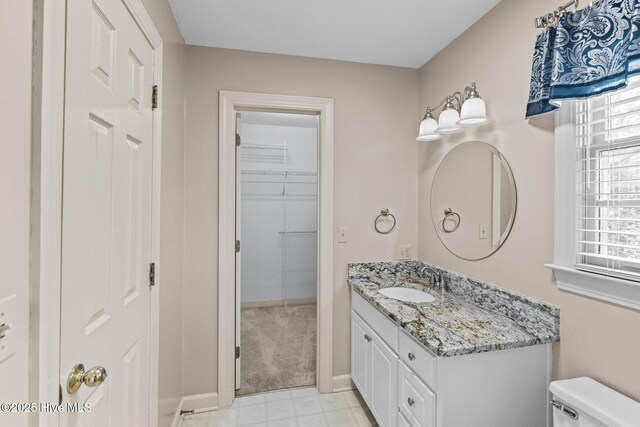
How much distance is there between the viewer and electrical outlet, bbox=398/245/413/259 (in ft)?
7.80

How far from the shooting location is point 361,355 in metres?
2.06

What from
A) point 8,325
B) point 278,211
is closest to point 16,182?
point 8,325

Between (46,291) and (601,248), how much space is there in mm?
1797

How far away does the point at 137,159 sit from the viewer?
4.12ft

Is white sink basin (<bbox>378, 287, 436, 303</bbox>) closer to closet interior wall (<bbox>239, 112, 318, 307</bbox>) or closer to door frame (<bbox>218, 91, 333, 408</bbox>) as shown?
door frame (<bbox>218, 91, 333, 408</bbox>)

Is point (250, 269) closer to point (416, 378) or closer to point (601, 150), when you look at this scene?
point (416, 378)

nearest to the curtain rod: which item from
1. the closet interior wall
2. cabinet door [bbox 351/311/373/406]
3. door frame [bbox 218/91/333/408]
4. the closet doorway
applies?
door frame [bbox 218/91/333/408]

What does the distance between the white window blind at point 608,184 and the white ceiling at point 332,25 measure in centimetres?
88

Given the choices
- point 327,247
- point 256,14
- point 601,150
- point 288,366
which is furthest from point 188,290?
point 601,150

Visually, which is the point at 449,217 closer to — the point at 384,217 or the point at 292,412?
the point at 384,217

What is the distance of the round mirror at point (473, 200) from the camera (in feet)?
5.37

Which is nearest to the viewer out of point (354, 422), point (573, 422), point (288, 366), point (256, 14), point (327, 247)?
point (573, 422)

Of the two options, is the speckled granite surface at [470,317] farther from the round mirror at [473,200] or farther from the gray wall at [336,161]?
the gray wall at [336,161]

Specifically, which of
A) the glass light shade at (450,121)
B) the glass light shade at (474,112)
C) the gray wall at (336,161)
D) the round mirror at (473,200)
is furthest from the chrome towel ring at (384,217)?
the glass light shade at (474,112)
